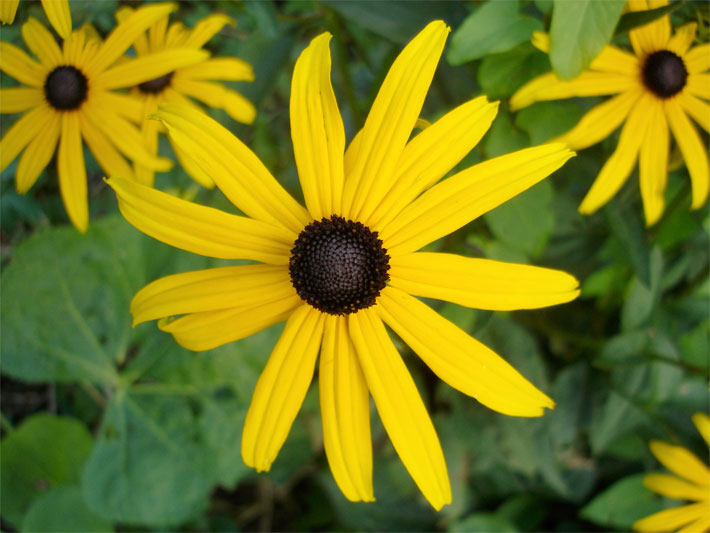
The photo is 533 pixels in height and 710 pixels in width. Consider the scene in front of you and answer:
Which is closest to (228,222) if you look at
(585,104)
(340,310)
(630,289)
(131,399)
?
(340,310)

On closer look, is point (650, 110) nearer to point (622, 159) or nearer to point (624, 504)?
point (622, 159)

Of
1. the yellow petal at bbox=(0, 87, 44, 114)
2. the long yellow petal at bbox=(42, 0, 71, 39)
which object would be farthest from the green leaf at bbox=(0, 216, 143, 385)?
the long yellow petal at bbox=(42, 0, 71, 39)

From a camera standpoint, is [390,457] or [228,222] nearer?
[228,222]

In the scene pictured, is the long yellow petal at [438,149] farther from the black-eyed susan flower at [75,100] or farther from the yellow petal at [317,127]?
the black-eyed susan flower at [75,100]

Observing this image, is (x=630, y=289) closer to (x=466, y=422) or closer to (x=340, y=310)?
(x=466, y=422)

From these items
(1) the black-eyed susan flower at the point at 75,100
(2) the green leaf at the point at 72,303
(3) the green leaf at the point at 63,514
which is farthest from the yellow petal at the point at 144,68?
(3) the green leaf at the point at 63,514

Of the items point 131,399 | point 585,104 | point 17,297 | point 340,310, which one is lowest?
point 340,310

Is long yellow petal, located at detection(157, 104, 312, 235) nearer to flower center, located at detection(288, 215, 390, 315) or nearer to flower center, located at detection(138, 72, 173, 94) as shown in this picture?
flower center, located at detection(288, 215, 390, 315)
